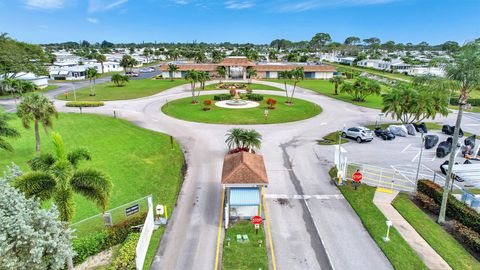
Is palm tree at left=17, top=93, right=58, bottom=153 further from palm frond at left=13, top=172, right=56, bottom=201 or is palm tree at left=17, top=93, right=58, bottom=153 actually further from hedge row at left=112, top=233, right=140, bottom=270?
hedge row at left=112, top=233, right=140, bottom=270

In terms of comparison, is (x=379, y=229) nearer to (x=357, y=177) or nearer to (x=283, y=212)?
(x=357, y=177)

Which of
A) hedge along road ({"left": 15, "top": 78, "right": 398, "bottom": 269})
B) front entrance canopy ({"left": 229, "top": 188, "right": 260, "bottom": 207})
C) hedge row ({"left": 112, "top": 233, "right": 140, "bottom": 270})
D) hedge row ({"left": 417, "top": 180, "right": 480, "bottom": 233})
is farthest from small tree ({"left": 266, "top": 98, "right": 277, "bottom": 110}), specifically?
hedge row ({"left": 112, "top": 233, "right": 140, "bottom": 270})

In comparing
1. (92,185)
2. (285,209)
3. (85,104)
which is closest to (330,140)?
(285,209)

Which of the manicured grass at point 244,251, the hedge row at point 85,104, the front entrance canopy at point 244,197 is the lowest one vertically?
the manicured grass at point 244,251

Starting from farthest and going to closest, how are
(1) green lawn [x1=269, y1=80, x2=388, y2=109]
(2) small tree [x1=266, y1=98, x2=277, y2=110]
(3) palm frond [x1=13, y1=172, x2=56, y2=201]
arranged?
(1) green lawn [x1=269, y1=80, x2=388, y2=109] < (2) small tree [x1=266, y1=98, x2=277, y2=110] < (3) palm frond [x1=13, y1=172, x2=56, y2=201]

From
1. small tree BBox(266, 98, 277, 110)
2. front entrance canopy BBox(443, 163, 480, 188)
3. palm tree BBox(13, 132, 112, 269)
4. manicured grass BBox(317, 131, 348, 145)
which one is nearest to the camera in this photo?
palm tree BBox(13, 132, 112, 269)

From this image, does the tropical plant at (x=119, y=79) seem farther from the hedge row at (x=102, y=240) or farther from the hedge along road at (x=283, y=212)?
the hedge row at (x=102, y=240)

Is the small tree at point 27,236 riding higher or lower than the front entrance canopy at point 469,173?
higher

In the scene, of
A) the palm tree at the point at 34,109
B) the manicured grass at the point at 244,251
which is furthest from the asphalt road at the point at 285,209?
the palm tree at the point at 34,109
